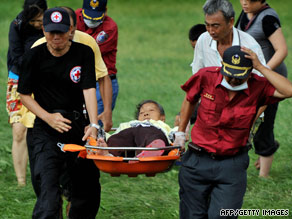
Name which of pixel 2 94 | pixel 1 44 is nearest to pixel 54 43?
pixel 2 94

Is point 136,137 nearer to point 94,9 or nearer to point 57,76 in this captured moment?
point 57,76

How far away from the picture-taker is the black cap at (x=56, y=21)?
6.10 meters

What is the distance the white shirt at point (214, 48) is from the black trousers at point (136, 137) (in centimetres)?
76

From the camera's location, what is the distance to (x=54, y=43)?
20.1 ft

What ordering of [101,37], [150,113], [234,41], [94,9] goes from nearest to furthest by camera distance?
[234,41] → [94,9] → [101,37] → [150,113]

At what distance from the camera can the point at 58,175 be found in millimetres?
6242

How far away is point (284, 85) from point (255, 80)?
0.82 ft

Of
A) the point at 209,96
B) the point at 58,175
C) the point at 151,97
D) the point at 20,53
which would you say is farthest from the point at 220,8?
the point at 151,97

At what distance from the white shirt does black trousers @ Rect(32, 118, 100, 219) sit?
4.39 feet

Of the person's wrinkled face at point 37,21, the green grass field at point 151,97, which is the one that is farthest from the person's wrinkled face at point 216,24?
the person's wrinkled face at point 37,21

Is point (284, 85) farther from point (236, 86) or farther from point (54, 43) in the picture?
point (54, 43)

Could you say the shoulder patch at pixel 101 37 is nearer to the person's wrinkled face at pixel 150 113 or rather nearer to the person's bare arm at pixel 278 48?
the person's wrinkled face at pixel 150 113

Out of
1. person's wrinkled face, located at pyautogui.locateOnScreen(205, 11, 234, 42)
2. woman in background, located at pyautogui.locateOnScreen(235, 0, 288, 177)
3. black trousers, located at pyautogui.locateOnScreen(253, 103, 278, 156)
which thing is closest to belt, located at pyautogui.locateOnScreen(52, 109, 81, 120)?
person's wrinkled face, located at pyautogui.locateOnScreen(205, 11, 234, 42)

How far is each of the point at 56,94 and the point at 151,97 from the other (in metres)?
8.46
